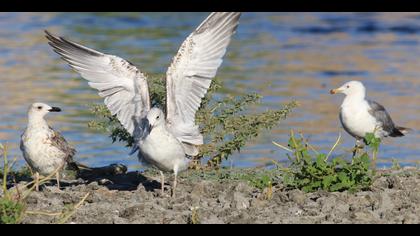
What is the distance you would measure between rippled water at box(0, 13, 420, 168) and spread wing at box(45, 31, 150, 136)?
4.17 ft

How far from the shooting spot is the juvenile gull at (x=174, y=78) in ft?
33.9

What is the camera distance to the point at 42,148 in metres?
10.2

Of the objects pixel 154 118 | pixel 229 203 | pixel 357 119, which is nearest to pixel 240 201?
pixel 229 203

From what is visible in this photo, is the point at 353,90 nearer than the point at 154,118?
No

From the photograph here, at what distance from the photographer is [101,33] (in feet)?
78.1

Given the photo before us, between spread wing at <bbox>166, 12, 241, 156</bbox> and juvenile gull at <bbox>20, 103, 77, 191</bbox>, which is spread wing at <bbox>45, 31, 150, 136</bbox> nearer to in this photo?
spread wing at <bbox>166, 12, 241, 156</bbox>

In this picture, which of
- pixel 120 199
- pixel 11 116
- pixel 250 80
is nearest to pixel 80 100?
pixel 11 116

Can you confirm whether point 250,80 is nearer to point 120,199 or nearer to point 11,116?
point 11,116

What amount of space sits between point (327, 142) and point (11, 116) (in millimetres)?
4828

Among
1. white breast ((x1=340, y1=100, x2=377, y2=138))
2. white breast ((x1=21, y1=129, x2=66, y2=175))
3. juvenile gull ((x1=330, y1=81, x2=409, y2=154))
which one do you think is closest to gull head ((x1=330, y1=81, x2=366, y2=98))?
juvenile gull ((x1=330, y1=81, x2=409, y2=154))

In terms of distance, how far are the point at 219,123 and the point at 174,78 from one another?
54.9 inches

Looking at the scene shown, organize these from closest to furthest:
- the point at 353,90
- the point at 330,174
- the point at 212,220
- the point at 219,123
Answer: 1. the point at 212,220
2. the point at 330,174
3. the point at 219,123
4. the point at 353,90

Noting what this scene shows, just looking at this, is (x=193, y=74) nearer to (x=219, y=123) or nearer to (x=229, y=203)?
(x=219, y=123)
